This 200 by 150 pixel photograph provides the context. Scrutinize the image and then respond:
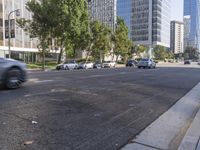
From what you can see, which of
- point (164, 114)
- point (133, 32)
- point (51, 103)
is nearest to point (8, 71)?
point (51, 103)

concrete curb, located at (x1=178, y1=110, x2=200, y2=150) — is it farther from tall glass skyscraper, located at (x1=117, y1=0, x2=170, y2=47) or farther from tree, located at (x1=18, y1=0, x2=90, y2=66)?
tall glass skyscraper, located at (x1=117, y1=0, x2=170, y2=47)

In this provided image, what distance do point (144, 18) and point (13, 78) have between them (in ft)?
521

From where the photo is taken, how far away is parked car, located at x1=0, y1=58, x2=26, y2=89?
34.0 feet

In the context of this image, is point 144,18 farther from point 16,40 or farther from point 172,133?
point 172,133

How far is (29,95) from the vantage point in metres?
9.49

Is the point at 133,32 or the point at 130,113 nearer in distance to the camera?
the point at 130,113

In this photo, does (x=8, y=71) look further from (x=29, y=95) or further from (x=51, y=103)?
(x=51, y=103)

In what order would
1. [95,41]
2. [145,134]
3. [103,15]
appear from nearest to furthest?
[145,134], [95,41], [103,15]

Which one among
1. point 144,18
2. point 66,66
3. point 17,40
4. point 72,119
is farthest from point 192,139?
point 144,18

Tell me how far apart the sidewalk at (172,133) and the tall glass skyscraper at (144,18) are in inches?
6073

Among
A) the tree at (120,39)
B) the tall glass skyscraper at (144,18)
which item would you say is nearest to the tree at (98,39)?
the tree at (120,39)

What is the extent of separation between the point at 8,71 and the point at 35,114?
4214 millimetres

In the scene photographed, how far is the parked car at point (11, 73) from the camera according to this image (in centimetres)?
1038

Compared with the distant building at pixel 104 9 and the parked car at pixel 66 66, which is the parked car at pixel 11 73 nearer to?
the parked car at pixel 66 66
